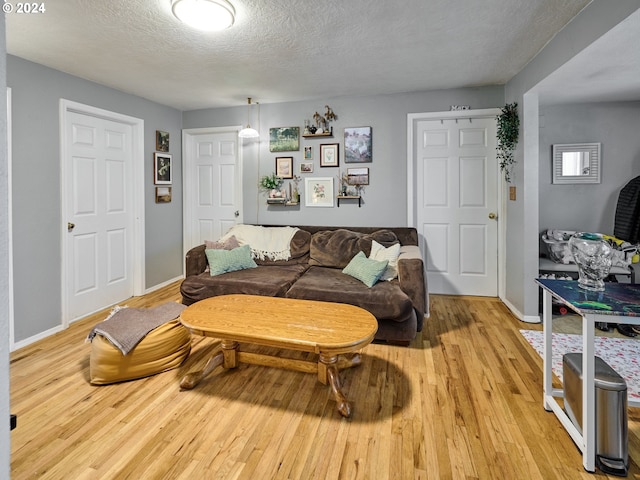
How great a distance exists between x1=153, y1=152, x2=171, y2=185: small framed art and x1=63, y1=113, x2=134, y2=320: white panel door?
0.30 m

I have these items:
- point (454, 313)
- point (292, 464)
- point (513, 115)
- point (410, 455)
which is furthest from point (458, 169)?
point (292, 464)

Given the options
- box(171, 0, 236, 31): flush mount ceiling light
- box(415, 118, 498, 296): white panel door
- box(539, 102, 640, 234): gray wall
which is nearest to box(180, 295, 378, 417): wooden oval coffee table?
box(171, 0, 236, 31): flush mount ceiling light

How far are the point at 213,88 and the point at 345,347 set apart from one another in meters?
3.19

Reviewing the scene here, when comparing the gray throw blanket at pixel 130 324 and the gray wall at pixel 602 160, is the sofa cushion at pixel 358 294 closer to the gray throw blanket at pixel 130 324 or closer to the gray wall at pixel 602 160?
the gray throw blanket at pixel 130 324

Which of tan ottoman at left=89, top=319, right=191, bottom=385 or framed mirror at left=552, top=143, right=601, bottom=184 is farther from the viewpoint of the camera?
framed mirror at left=552, top=143, right=601, bottom=184

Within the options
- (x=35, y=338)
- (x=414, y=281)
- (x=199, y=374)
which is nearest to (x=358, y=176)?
(x=414, y=281)

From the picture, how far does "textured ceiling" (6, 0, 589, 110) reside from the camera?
2.17 m

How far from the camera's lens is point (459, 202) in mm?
3977

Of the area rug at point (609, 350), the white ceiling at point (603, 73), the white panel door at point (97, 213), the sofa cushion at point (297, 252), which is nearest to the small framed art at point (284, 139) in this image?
the sofa cushion at point (297, 252)

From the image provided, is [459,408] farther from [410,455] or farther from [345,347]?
[345,347]

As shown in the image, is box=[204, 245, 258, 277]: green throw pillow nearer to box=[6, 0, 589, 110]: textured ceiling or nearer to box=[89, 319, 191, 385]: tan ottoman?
box=[89, 319, 191, 385]: tan ottoman

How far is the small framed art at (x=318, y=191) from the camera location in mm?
4219

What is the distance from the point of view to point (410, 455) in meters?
1.58

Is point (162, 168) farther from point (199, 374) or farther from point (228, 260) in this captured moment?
point (199, 374)
